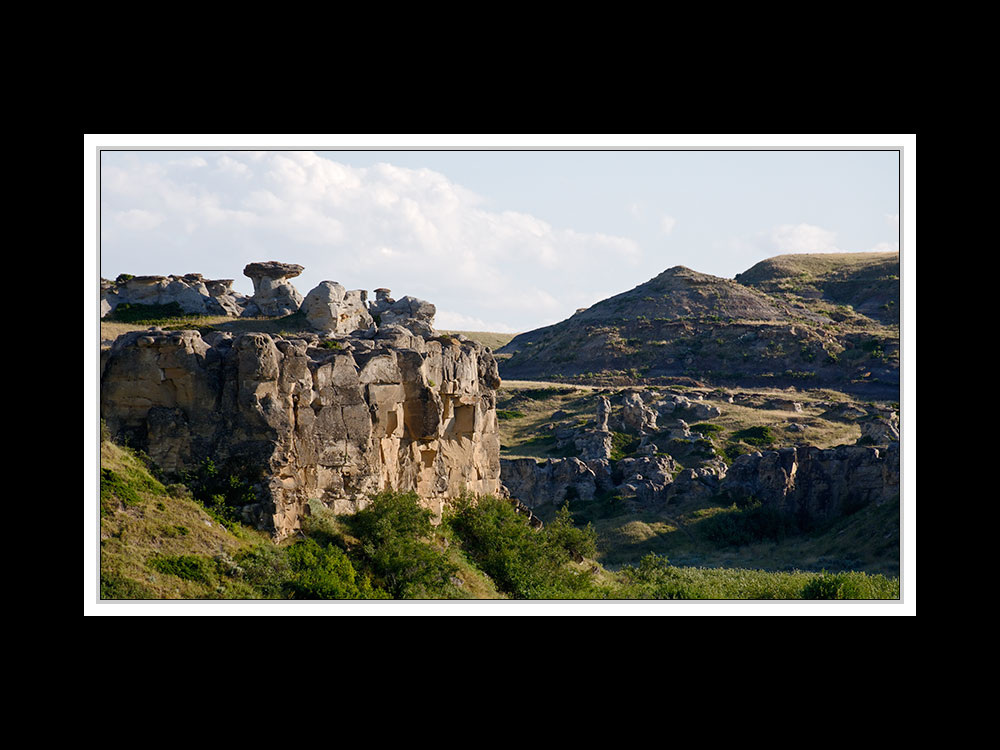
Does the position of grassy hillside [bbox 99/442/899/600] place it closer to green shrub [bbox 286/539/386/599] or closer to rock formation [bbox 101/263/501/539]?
green shrub [bbox 286/539/386/599]

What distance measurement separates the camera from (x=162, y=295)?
31719 mm

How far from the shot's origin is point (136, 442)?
64.2 ft

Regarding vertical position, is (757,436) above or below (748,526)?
above

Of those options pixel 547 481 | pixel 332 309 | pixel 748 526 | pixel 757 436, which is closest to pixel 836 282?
pixel 757 436

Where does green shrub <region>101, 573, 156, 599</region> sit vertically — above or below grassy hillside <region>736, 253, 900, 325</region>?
below

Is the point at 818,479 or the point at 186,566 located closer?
the point at 186,566

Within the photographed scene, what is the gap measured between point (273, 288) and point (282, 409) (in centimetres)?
1313

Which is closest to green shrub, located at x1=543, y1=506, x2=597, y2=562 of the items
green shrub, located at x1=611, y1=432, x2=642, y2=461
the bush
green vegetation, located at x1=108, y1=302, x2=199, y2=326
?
the bush

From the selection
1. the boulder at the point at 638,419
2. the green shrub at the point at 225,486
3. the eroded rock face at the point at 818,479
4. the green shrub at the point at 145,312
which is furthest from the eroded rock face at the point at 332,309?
the boulder at the point at 638,419

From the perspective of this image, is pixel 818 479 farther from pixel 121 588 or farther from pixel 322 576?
pixel 121 588

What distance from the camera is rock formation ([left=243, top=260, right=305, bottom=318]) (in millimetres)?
32025

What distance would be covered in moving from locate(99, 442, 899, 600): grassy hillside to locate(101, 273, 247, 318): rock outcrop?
34.7ft
